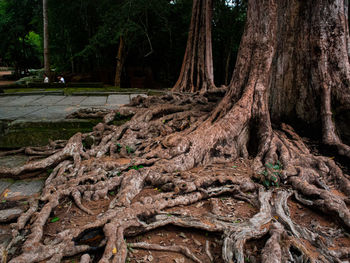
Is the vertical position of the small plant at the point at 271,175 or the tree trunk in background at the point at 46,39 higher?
the tree trunk in background at the point at 46,39

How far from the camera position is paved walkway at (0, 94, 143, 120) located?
4.49 meters

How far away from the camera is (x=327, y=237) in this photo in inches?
79.5

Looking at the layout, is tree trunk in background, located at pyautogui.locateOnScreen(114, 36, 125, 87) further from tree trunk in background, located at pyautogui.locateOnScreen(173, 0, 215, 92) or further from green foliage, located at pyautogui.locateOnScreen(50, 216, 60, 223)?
green foliage, located at pyautogui.locateOnScreen(50, 216, 60, 223)

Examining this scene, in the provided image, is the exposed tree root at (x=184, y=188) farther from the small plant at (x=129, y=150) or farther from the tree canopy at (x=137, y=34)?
the tree canopy at (x=137, y=34)

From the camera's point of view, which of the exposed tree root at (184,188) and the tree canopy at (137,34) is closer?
the exposed tree root at (184,188)

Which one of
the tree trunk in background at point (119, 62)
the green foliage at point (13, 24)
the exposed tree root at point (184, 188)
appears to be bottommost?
the exposed tree root at point (184, 188)

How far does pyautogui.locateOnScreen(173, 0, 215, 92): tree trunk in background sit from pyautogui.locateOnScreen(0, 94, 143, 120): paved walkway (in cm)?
194

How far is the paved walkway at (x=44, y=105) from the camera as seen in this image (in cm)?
449

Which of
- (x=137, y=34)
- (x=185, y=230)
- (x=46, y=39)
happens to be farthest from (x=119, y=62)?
(x=185, y=230)

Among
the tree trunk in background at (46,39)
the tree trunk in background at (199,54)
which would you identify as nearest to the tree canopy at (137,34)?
the tree trunk in background at (46,39)

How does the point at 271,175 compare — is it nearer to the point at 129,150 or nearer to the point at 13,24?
the point at 129,150

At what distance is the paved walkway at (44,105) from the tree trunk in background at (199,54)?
76.4 inches

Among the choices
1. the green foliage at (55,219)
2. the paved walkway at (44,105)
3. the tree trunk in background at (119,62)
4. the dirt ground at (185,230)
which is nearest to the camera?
the dirt ground at (185,230)

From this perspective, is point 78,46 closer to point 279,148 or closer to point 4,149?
point 4,149
